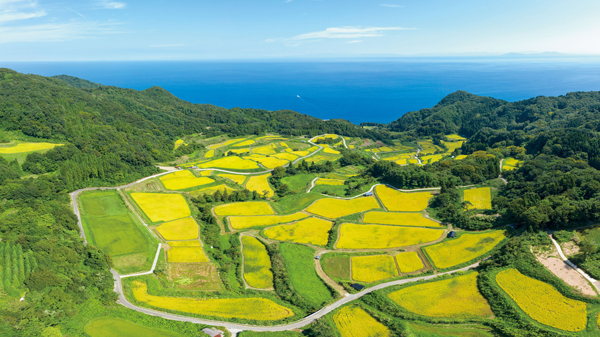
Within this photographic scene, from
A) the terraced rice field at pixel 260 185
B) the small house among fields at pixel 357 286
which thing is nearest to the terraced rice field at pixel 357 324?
the small house among fields at pixel 357 286

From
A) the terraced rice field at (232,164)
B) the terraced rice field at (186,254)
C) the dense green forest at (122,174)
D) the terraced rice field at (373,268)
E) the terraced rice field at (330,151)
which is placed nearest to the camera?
the dense green forest at (122,174)

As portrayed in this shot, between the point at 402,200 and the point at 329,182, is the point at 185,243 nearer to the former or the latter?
the point at 402,200

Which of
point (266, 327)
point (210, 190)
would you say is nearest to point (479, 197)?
point (266, 327)

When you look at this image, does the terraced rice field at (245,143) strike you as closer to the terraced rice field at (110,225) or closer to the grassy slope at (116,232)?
the terraced rice field at (110,225)

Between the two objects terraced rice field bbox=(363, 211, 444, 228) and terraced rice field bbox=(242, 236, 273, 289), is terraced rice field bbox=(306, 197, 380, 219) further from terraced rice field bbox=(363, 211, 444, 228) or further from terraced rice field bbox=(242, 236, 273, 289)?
terraced rice field bbox=(242, 236, 273, 289)

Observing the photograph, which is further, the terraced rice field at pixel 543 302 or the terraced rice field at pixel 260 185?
the terraced rice field at pixel 260 185

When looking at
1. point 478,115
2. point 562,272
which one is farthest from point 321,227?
point 478,115

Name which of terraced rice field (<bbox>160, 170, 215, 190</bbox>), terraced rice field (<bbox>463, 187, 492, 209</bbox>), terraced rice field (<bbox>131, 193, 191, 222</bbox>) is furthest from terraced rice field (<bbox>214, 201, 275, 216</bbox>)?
terraced rice field (<bbox>463, 187, 492, 209</bbox>)
